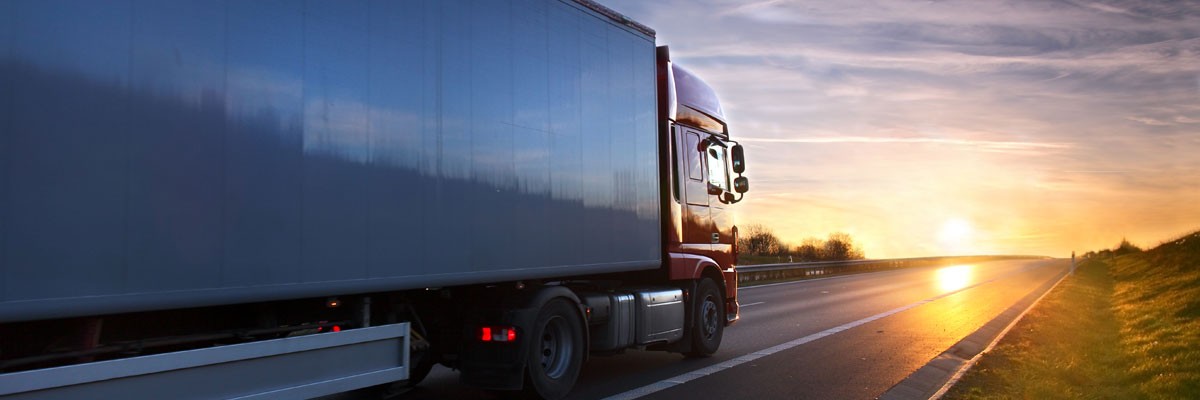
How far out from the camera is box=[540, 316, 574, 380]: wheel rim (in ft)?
23.4

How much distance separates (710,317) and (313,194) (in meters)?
6.29

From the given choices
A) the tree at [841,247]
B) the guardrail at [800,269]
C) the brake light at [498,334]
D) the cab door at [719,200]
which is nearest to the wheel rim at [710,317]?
the cab door at [719,200]

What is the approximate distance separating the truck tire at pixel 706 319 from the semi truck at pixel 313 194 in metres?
1.38

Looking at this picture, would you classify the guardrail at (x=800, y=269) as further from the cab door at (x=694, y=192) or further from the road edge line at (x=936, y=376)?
the cab door at (x=694, y=192)

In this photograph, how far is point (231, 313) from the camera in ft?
15.6

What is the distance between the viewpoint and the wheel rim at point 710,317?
10.1 m

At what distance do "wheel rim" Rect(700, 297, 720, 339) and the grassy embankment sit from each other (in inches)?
111

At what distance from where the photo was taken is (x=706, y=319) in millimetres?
10102

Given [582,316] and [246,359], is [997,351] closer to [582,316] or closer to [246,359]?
[582,316]

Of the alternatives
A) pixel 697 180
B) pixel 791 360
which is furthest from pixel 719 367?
pixel 697 180

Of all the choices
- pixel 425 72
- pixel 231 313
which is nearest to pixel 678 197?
pixel 425 72

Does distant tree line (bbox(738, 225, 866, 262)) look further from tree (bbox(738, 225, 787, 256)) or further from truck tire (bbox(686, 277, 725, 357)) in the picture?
truck tire (bbox(686, 277, 725, 357))

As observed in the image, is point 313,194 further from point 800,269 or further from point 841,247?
point 841,247

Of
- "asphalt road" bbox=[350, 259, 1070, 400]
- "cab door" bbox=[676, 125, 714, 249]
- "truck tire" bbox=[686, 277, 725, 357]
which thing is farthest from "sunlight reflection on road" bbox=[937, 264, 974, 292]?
"cab door" bbox=[676, 125, 714, 249]
